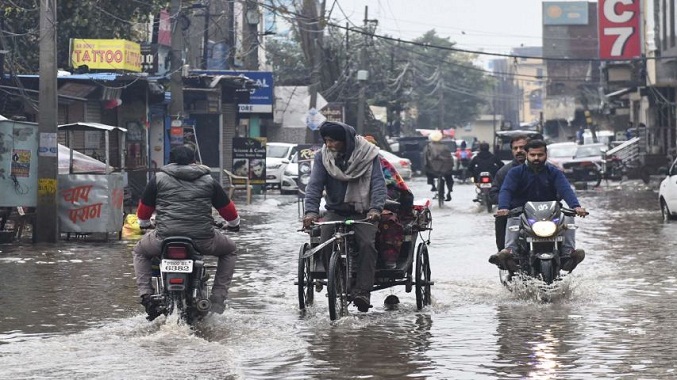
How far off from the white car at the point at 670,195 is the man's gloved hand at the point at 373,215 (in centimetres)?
1457

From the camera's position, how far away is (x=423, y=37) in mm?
123562

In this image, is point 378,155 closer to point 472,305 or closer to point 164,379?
point 472,305

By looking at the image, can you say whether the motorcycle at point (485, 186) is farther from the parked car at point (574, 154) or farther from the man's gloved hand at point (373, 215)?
the man's gloved hand at point (373, 215)

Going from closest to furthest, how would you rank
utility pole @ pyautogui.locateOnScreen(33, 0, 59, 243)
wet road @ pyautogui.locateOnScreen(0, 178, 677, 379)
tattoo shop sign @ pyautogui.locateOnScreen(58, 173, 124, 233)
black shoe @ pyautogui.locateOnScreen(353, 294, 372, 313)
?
wet road @ pyautogui.locateOnScreen(0, 178, 677, 379) < black shoe @ pyautogui.locateOnScreen(353, 294, 372, 313) < utility pole @ pyautogui.locateOnScreen(33, 0, 59, 243) < tattoo shop sign @ pyautogui.locateOnScreen(58, 173, 124, 233)

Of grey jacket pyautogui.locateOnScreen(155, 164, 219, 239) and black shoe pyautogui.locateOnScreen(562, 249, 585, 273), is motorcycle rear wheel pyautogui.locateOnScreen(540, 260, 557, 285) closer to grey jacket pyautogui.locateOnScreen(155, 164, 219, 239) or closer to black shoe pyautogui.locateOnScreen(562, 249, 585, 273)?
black shoe pyautogui.locateOnScreen(562, 249, 585, 273)

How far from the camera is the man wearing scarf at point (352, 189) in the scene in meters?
11.7

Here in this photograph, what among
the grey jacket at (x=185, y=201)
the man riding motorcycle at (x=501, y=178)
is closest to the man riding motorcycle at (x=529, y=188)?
the man riding motorcycle at (x=501, y=178)

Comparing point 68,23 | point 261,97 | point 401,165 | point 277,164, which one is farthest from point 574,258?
point 401,165

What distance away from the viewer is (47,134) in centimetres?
2075

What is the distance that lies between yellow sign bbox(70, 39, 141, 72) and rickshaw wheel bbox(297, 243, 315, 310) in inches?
737

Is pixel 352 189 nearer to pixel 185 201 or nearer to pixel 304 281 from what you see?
pixel 304 281

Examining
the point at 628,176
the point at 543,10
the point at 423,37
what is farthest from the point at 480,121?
the point at 628,176

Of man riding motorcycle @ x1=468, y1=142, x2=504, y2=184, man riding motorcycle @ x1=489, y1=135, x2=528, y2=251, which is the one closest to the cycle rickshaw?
man riding motorcycle @ x1=489, y1=135, x2=528, y2=251

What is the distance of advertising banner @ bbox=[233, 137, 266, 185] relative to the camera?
35.8 metres
